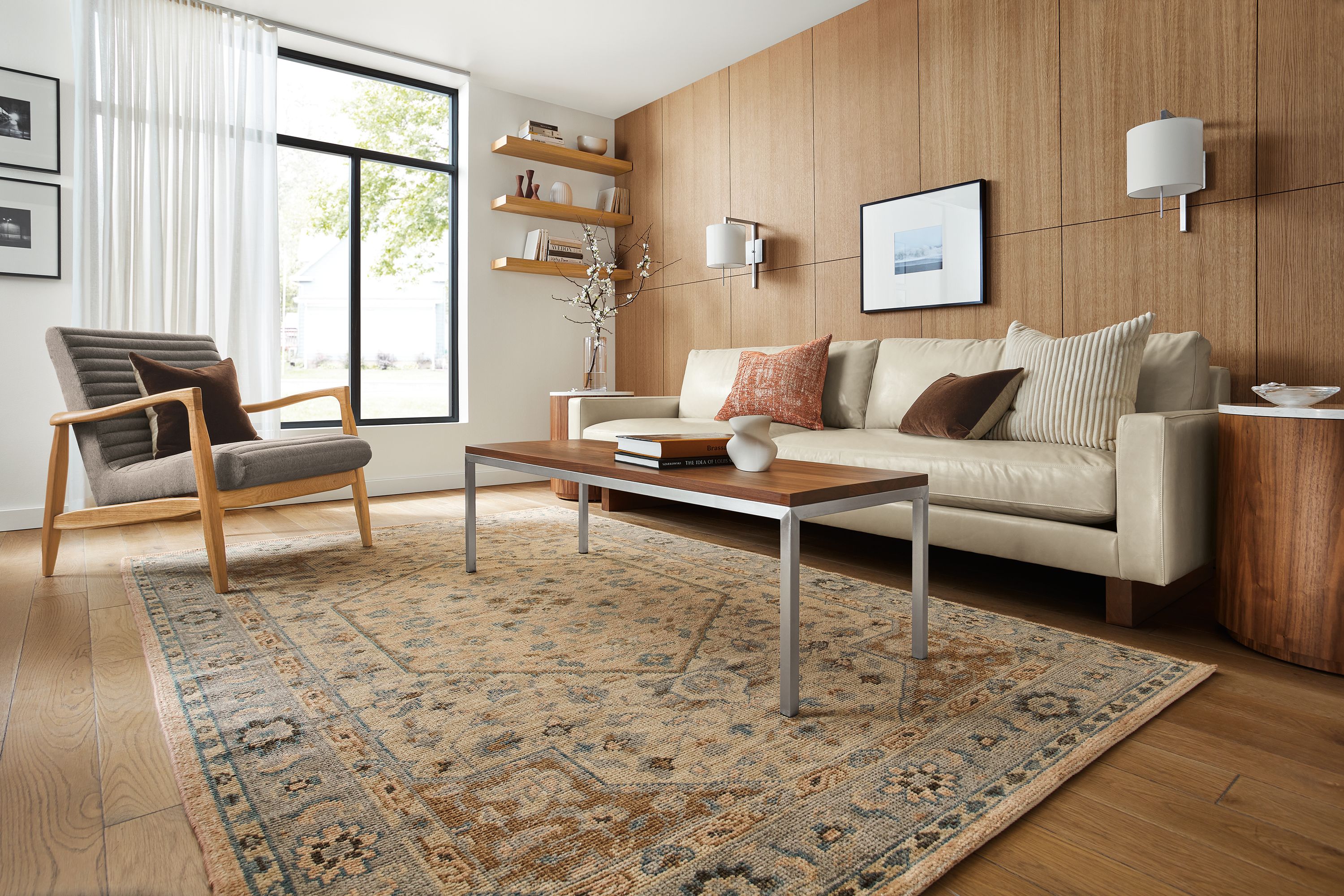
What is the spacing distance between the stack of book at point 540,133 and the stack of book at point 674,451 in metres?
3.69

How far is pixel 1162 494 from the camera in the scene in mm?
1872

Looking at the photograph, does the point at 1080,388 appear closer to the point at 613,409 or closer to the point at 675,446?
the point at 675,446

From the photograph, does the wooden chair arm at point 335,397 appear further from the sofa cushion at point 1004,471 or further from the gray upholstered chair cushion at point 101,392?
the sofa cushion at point 1004,471

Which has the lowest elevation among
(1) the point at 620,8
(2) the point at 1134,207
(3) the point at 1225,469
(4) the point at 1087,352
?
(3) the point at 1225,469

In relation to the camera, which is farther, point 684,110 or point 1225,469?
point 684,110

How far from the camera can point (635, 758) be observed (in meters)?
1.26

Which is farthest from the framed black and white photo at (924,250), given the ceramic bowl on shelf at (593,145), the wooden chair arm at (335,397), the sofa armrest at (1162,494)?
the wooden chair arm at (335,397)

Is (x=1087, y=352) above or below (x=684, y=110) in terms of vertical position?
below

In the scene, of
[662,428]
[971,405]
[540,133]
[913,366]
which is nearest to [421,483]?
[662,428]

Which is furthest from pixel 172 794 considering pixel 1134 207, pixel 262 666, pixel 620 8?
pixel 620 8

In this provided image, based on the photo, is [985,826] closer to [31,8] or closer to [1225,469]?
[1225,469]

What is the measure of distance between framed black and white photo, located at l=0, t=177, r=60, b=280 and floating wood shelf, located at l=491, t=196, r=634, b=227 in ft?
7.55

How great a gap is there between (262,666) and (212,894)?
2.79ft

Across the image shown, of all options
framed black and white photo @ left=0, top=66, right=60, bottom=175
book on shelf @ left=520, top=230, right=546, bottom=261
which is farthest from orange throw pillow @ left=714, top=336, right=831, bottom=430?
framed black and white photo @ left=0, top=66, right=60, bottom=175
